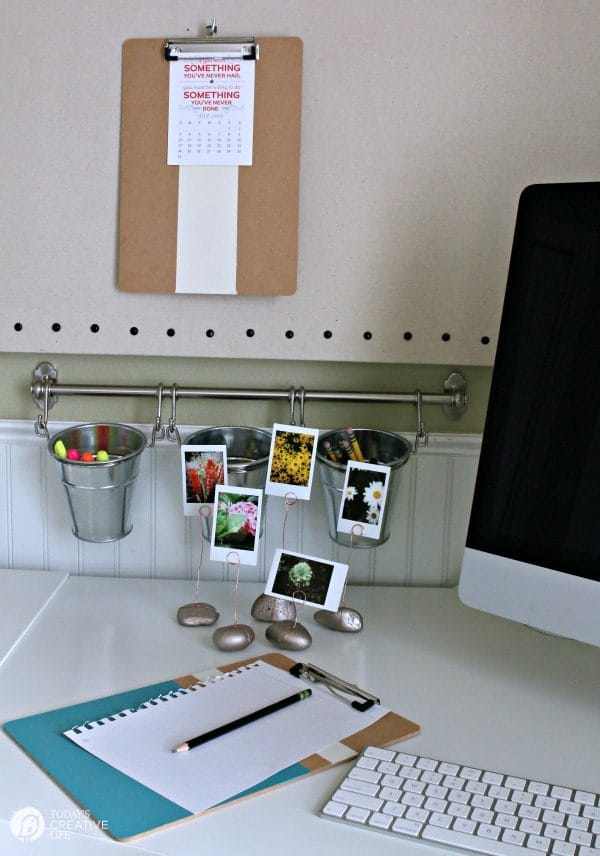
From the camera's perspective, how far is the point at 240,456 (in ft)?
4.11

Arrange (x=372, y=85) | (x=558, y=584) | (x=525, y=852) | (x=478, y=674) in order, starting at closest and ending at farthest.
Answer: (x=525, y=852), (x=558, y=584), (x=478, y=674), (x=372, y=85)

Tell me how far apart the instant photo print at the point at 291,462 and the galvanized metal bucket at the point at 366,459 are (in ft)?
0.10

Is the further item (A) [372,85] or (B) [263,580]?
(B) [263,580]

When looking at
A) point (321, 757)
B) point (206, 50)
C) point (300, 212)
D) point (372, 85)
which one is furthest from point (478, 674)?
point (206, 50)

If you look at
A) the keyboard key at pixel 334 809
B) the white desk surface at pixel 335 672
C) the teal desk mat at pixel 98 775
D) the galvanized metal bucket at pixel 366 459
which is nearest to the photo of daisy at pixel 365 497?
the galvanized metal bucket at pixel 366 459

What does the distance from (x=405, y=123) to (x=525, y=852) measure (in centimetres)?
88

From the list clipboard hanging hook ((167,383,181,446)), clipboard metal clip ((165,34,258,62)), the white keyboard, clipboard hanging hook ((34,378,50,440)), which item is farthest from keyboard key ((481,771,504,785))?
clipboard metal clip ((165,34,258,62))

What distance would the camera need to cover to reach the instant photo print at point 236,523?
1.14m

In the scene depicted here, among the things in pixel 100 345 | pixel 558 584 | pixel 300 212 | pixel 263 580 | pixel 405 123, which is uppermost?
pixel 405 123

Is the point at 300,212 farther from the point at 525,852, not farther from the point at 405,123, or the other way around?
→ the point at 525,852

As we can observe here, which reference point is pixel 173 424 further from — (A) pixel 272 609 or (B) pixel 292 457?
(A) pixel 272 609

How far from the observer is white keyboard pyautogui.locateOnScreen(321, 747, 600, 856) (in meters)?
0.69

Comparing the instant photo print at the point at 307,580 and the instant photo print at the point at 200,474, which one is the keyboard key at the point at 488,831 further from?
the instant photo print at the point at 200,474

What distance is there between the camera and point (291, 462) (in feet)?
3.84
